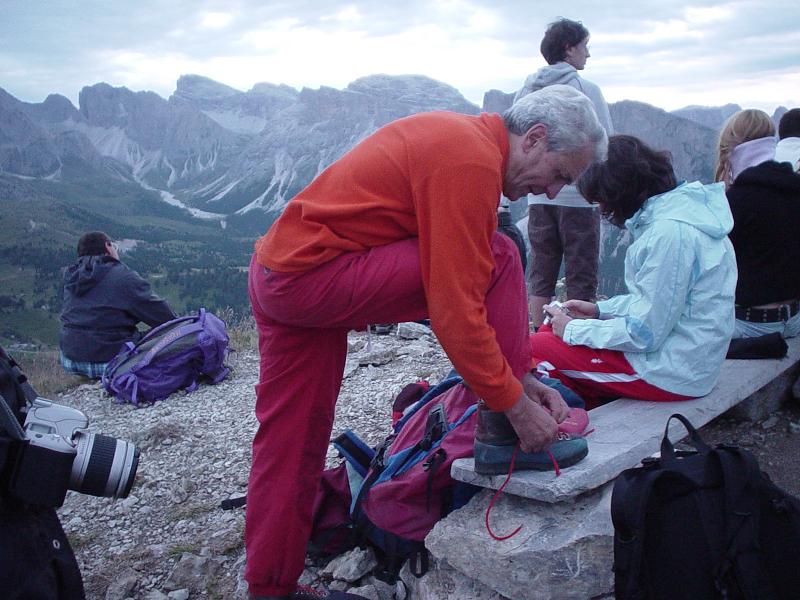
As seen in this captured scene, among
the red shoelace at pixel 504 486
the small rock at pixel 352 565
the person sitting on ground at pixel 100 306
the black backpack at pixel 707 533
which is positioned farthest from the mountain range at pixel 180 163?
the black backpack at pixel 707 533

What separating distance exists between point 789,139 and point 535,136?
4011 mm

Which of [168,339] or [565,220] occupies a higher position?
[565,220]

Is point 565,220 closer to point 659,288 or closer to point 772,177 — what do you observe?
point 772,177

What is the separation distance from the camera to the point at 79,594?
83.0 inches

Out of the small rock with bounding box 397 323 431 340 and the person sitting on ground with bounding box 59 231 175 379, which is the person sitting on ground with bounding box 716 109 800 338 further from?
the person sitting on ground with bounding box 59 231 175 379

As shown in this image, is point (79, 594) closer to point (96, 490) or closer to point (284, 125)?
point (96, 490)

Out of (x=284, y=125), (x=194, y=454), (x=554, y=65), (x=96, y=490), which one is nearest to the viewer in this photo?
(x=96, y=490)

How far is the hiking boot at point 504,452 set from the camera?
2320mm

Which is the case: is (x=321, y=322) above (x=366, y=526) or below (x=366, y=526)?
above

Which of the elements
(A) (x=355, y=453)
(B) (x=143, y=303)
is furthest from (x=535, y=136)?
(B) (x=143, y=303)

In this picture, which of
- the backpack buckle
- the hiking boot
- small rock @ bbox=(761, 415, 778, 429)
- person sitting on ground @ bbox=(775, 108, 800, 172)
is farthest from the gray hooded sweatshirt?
the hiking boot

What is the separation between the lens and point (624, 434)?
267cm

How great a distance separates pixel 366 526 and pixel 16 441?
145cm

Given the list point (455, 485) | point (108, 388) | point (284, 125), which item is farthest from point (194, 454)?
point (284, 125)
